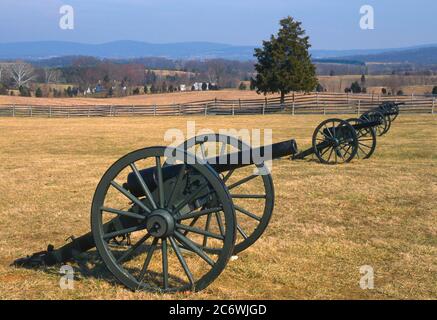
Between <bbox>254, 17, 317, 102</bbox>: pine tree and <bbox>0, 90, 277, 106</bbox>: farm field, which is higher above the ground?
<bbox>254, 17, 317, 102</bbox>: pine tree

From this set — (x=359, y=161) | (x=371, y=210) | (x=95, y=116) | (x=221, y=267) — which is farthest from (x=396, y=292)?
(x=95, y=116)

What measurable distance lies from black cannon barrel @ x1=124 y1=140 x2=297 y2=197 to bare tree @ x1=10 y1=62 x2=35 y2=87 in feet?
318

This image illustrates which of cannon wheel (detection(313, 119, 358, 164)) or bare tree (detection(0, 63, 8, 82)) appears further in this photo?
bare tree (detection(0, 63, 8, 82))

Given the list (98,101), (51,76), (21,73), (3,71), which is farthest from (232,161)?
(3,71)

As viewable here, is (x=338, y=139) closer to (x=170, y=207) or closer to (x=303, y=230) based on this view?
(x=303, y=230)

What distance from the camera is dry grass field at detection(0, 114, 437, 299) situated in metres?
4.96

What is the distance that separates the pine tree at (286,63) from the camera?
3866 cm

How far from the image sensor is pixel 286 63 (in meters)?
39.0

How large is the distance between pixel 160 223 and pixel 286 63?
1415 inches

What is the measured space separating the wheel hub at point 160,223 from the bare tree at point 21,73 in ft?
319

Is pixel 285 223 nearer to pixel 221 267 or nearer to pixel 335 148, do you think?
pixel 221 267

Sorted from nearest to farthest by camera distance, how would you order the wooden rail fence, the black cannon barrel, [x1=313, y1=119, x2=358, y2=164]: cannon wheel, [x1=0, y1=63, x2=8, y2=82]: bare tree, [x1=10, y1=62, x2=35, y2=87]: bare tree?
the black cannon barrel → [x1=313, y1=119, x2=358, y2=164]: cannon wheel → the wooden rail fence → [x1=10, y1=62, x2=35, y2=87]: bare tree → [x1=0, y1=63, x2=8, y2=82]: bare tree

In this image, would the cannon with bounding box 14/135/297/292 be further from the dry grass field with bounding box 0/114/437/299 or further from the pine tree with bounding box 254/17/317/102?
the pine tree with bounding box 254/17/317/102

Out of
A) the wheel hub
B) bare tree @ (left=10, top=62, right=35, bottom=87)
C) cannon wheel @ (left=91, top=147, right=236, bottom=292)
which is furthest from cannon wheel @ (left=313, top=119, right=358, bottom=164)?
bare tree @ (left=10, top=62, right=35, bottom=87)
